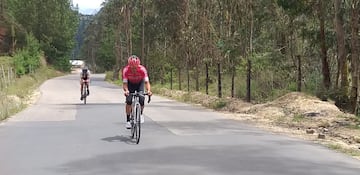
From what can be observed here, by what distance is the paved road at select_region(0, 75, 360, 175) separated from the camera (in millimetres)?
8789

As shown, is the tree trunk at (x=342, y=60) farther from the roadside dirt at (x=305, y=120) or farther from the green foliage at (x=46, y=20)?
the green foliage at (x=46, y=20)

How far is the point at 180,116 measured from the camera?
60.2 ft

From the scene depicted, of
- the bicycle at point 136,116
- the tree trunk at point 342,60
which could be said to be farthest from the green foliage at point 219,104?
the bicycle at point 136,116

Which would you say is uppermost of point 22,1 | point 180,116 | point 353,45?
point 22,1

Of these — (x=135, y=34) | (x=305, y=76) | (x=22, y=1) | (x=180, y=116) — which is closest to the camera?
(x=180, y=116)

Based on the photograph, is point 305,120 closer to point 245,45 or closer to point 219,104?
point 219,104

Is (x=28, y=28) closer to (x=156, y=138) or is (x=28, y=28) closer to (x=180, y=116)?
(x=180, y=116)

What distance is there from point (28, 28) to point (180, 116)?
69.9 metres

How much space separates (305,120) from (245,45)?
18.0 m

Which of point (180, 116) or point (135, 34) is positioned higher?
point (135, 34)

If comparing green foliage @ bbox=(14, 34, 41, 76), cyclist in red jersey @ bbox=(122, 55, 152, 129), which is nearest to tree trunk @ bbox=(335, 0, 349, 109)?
cyclist in red jersey @ bbox=(122, 55, 152, 129)

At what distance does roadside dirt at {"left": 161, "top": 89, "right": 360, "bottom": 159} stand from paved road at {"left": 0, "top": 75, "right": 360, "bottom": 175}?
2.42ft

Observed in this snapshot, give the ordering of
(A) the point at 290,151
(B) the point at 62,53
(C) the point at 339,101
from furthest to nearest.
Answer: (B) the point at 62,53 < (C) the point at 339,101 < (A) the point at 290,151

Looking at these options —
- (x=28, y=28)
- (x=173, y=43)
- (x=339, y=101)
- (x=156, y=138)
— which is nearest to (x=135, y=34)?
(x=173, y=43)
